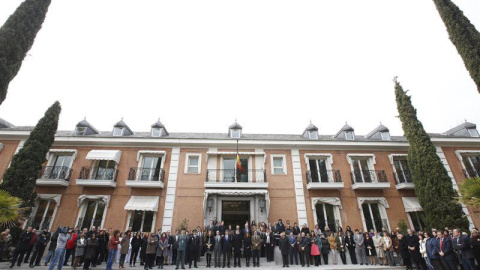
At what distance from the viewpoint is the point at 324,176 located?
53.8ft

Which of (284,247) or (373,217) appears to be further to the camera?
(373,217)

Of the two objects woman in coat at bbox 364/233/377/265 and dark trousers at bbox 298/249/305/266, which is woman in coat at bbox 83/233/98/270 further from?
woman in coat at bbox 364/233/377/265

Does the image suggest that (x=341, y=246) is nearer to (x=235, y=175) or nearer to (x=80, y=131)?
(x=235, y=175)

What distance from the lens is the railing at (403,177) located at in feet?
52.7

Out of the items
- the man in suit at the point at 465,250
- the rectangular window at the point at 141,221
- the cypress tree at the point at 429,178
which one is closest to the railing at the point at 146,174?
the rectangular window at the point at 141,221

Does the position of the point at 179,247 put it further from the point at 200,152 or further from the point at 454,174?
the point at 454,174

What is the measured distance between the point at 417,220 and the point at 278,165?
932 centimetres

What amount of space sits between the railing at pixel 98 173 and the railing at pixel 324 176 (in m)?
12.7

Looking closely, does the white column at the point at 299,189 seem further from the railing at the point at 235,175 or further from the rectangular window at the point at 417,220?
the rectangular window at the point at 417,220

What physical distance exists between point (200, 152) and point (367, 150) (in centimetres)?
1178

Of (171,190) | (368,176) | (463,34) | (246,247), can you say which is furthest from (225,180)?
(463,34)

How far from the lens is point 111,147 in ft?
54.6

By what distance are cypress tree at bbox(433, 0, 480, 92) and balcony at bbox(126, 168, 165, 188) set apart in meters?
16.4

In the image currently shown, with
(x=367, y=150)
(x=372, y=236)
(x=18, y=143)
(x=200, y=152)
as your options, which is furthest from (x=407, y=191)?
(x=18, y=143)
